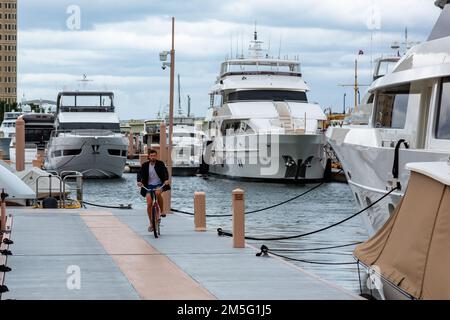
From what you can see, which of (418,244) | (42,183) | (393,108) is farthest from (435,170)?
(42,183)

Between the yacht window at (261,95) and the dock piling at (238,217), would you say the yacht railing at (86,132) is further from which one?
the dock piling at (238,217)

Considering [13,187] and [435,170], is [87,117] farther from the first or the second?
[435,170]

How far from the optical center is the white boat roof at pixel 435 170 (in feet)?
36.6

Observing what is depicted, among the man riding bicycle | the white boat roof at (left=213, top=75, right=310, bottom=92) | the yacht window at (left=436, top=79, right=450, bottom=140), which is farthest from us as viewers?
the white boat roof at (left=213, top=75, right=310, bottom=92)

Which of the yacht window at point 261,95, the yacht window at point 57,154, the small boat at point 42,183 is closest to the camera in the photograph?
the small boat at point 42,183

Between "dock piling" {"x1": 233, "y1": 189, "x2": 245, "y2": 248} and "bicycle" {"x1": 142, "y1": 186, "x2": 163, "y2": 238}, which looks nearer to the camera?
"dock piling" {"x1": 233, "y1": 189, "x2": 245, "y2": 248}

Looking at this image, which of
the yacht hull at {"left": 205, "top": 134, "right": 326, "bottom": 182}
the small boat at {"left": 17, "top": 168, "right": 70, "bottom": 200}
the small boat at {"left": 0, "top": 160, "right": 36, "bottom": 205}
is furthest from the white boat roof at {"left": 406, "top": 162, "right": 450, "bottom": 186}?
the yacht hull at {"left": 205, "top": 134, "right": 326, "bottom": 182}

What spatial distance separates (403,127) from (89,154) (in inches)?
1766

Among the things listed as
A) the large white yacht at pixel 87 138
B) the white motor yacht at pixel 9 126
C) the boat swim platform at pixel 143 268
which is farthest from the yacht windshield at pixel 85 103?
the boat swim platform at pixel 143 268

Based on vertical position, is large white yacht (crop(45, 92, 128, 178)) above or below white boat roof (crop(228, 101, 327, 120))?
below

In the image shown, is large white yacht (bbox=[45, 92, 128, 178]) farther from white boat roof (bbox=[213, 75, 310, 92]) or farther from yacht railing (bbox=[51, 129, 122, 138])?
white boat roof (bbox=[213, 75, 310, 92])

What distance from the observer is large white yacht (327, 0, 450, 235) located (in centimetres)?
1580

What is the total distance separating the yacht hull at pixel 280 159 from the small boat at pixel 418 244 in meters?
41.9

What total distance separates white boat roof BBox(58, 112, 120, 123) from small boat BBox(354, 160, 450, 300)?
5097 centimetres
